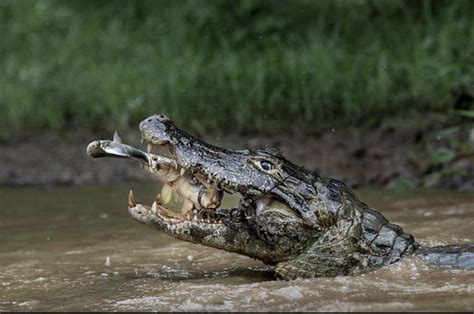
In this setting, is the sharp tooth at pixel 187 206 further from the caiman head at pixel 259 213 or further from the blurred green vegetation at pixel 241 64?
the blurred green vegetation at pixel 241 64

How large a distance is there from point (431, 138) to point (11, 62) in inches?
232

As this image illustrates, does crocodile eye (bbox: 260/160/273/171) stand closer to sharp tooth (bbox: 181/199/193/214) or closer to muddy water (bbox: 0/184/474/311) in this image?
sharp tooth (bbox: 181/199/193/214)

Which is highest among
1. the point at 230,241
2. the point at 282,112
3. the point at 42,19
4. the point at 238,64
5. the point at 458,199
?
the point at 42,19

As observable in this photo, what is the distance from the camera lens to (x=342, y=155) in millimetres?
8461

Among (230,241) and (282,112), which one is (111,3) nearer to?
(282,112)

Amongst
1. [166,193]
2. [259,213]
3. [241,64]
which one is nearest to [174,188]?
[166,193]

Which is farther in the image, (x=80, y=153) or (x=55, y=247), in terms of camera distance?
(x=80, y=153)

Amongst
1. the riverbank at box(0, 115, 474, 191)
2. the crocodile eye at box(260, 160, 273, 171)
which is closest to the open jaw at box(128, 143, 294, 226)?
the crocodile eye at box(260, 160, 273, 171)

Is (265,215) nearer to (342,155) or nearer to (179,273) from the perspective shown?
(179,273)

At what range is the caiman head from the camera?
13.8ft

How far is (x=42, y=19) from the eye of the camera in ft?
40.1

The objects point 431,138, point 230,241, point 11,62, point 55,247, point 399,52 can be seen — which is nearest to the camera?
point 230,241

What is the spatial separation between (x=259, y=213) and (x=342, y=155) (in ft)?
14.2

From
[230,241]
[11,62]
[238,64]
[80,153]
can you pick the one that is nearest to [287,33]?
[238,64]
